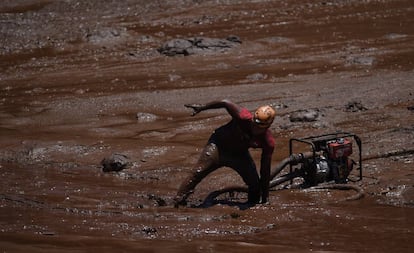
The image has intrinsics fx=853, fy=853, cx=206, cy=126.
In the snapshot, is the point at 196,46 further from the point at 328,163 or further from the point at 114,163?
the point at 328,163

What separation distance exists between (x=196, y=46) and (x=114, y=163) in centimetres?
836

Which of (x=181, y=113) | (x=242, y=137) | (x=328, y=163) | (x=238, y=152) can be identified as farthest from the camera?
(x=181, y=113)

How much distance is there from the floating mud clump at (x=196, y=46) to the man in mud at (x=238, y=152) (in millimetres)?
10132

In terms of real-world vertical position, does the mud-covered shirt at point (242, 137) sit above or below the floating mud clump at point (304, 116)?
below

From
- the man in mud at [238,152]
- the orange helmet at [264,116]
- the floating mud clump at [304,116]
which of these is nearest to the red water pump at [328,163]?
the man in mud at [238,152]

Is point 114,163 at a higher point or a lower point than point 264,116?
lower

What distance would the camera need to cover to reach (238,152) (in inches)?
345

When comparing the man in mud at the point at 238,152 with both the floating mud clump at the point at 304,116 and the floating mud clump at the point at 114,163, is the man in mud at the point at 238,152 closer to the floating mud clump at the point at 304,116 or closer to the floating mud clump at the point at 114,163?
the floating mud clump at the point at 114,163

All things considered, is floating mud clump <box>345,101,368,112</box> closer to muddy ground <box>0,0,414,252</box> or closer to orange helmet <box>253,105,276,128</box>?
muddy ground <box>0,0,414,252</box>

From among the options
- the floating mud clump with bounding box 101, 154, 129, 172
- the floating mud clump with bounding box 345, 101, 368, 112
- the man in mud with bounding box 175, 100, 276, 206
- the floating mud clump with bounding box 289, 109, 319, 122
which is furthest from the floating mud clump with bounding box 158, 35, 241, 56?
the man in mud with bounding box 175, 100, 276, 206

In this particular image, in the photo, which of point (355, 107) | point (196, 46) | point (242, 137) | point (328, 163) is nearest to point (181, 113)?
point (355, 107)

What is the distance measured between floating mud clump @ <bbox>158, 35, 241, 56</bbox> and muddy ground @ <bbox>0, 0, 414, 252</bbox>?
0.53ft

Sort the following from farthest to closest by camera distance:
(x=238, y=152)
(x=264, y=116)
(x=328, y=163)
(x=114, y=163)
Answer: (x=114, y=163) → (x=328, y=163) → (x=238, y=152) → (x=264, y=116)

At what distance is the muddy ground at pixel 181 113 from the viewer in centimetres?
781
